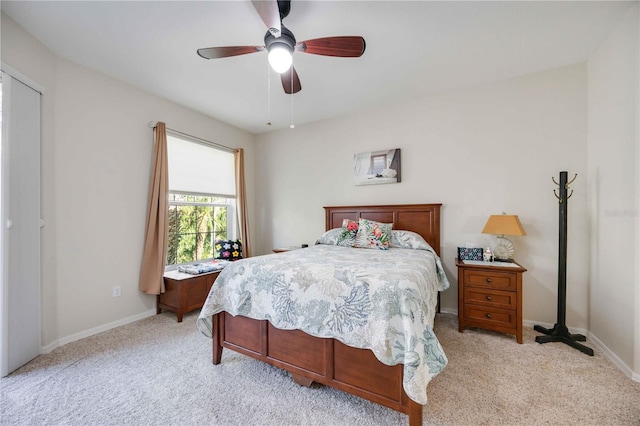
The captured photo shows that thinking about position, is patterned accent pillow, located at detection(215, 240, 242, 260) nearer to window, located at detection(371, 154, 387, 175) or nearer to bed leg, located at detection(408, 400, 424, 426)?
window, located at detection(371, 154, 387, 175)

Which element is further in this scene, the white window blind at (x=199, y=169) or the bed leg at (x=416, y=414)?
the white window blind at (x=199, y=169)

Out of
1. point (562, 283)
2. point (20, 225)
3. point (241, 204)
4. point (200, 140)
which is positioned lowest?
point (562, 283)

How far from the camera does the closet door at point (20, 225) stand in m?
1.87

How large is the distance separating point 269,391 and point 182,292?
5.71 feet

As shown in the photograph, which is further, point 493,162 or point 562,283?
point 493,162

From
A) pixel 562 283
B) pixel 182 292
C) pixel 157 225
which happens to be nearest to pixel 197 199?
pixel 157 225

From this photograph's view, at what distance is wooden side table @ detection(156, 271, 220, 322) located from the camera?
2887mm

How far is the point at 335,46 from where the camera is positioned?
1813 mm

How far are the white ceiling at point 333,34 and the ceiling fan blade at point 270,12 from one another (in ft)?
1.13

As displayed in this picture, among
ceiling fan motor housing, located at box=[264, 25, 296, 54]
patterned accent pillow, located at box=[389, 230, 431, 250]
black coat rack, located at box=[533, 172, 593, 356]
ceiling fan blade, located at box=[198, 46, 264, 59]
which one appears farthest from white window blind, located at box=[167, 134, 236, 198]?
black coat rack, located at box=[533, 172, 593, 356]

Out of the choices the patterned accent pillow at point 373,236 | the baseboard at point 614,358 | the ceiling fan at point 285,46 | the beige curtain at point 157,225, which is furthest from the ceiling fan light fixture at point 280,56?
the baseboard at point 614,358

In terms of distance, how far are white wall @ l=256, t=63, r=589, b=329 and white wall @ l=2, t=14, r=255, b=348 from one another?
249 cm

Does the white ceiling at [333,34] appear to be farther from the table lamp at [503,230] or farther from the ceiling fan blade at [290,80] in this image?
the table lamp at [503,230]

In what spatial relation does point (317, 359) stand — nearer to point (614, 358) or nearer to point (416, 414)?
point (416, 414)
